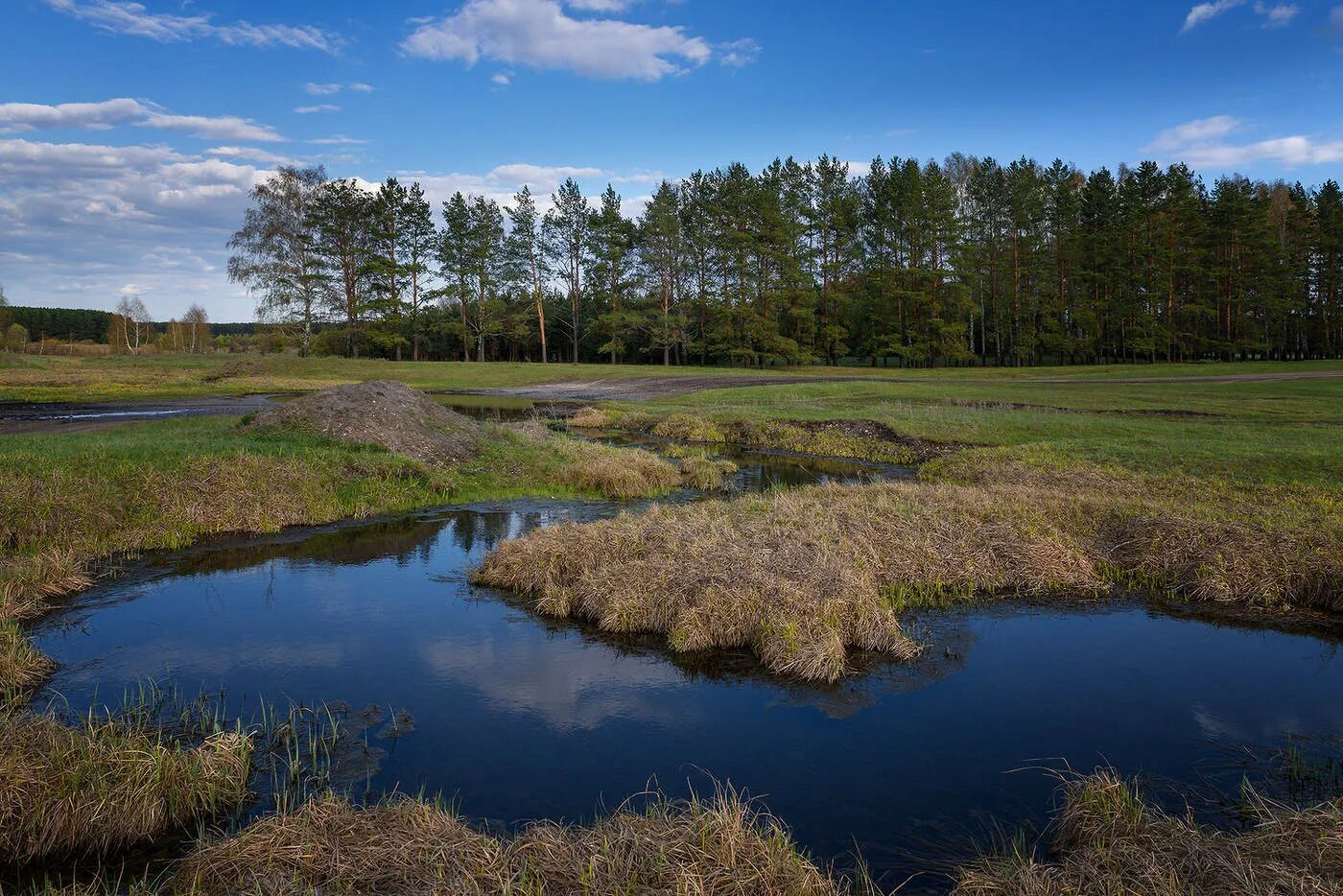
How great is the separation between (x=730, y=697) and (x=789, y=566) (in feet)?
8.48

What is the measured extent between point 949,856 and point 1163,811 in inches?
70.0

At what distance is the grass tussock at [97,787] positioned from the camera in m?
5.22

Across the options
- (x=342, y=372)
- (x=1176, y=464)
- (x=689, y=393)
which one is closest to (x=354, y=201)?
(x=342, y=372)

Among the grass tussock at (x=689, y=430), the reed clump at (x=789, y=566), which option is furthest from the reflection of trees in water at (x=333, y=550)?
the grass tussock at (x=689, y=430)

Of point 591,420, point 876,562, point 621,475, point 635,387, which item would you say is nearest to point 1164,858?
point 876,562

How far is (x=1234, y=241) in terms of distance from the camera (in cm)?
6394

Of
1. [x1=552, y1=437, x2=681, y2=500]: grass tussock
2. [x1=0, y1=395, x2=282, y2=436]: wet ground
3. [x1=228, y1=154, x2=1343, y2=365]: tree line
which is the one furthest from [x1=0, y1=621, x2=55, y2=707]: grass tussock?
[x1=228, y1=154, x2=1343, y2=365]: tree line

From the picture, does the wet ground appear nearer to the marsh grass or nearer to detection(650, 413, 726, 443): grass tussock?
the marsh grass

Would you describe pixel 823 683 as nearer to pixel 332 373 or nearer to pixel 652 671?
pixel 652 671

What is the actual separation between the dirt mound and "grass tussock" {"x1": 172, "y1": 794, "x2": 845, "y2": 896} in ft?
50.4

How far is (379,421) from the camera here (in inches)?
794

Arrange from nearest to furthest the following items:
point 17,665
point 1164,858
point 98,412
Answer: point 1164,858 < point 17,665 < point 98,412

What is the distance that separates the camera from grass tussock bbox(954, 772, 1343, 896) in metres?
4.31

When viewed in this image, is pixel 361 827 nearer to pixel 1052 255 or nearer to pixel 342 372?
pixel 342 372
